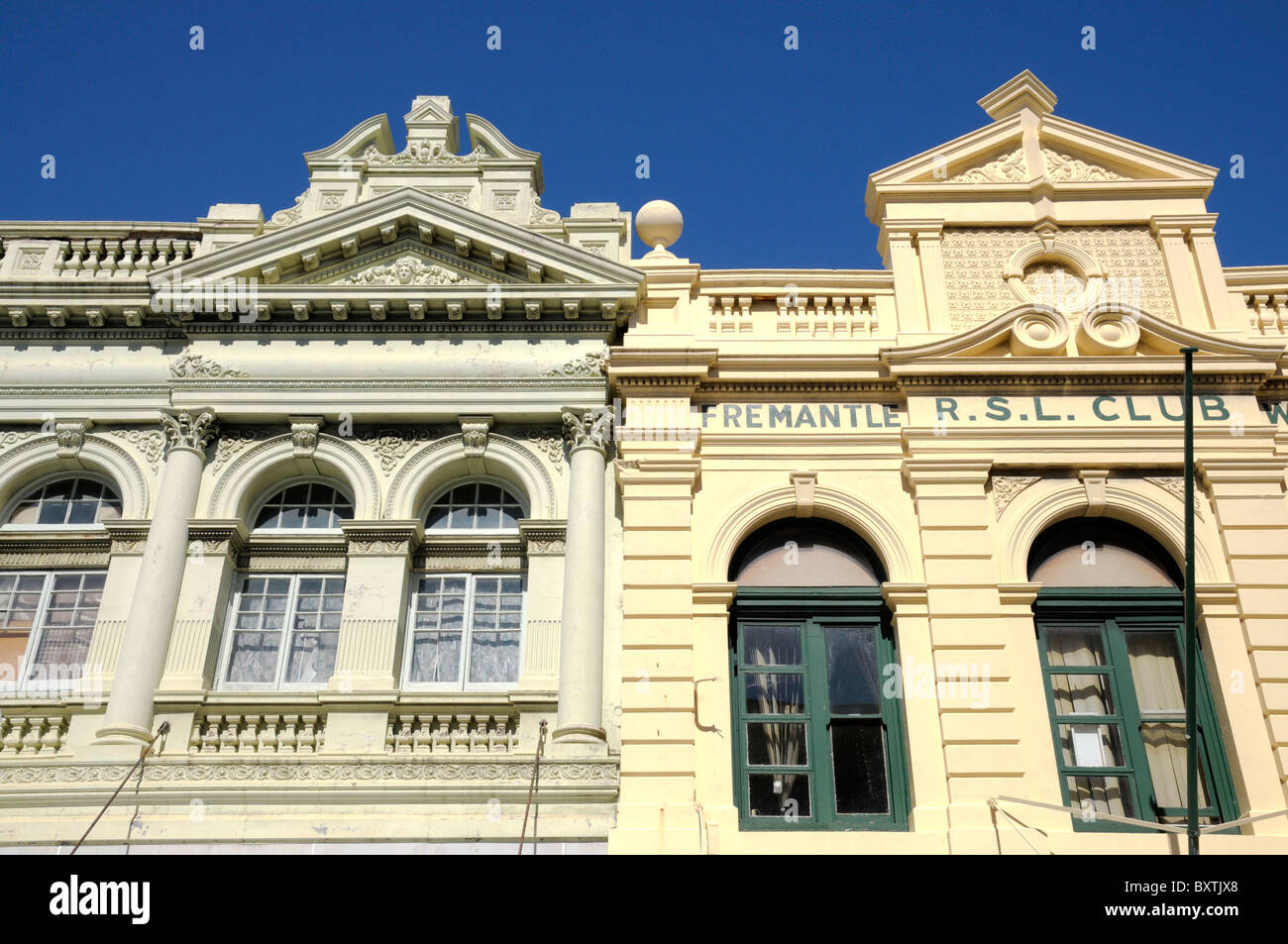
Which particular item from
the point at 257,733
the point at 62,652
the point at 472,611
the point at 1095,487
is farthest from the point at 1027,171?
the point at 62,652

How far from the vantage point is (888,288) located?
17.3 metres

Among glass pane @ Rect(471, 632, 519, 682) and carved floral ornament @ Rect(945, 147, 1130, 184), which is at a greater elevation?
carved floral ornament @ Rect(945, 147, 1130, 184)

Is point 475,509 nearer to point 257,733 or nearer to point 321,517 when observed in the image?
point 321,517

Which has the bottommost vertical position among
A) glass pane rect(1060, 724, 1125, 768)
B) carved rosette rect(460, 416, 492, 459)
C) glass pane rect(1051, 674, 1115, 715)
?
glass pane rect(1060, 724, 1125, 768)

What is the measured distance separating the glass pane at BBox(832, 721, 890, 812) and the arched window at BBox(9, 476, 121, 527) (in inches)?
366

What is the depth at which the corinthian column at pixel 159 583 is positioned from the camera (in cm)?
1452

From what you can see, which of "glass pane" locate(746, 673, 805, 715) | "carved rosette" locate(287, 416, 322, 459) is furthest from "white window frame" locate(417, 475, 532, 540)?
"glass pane" locate(746, 673, 805, 715)

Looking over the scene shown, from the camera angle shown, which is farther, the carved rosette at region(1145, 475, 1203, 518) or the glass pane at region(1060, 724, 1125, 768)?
the carved rosette at region(1145, 475, 1203, 518)

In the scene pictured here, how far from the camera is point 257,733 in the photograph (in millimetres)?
14586

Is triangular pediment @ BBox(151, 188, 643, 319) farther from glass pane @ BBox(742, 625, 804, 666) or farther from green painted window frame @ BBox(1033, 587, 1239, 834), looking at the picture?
green painted window frame @ BBox(1033, 587, 1239, 834)

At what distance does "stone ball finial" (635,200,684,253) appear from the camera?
1789cm

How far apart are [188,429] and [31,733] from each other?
397cm
